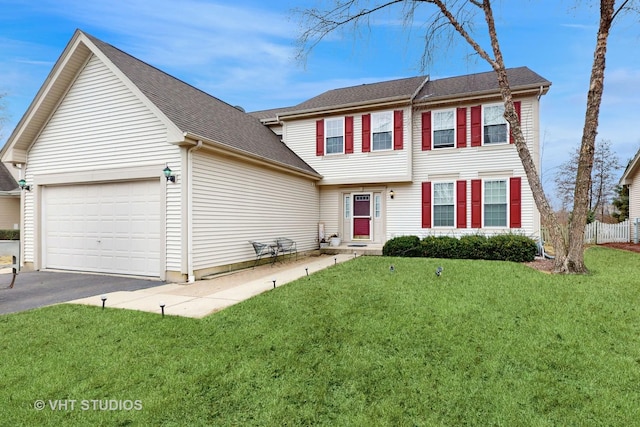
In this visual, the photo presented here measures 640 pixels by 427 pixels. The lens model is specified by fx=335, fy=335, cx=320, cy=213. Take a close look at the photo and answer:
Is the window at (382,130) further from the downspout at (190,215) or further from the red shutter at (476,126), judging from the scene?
the downspout at (190,215)

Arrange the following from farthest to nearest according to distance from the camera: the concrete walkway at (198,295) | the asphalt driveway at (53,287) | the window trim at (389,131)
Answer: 1. the window trim at (389,131)
2. the asphalt driveway at (53,287)
3. the concrete walkway at (198,295)

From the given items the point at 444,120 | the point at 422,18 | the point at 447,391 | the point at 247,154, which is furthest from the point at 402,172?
the point at 447,391

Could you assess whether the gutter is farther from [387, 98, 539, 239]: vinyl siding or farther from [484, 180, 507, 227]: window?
[484, 180, 507, 227]: window

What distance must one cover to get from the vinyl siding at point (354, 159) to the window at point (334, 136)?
252mm

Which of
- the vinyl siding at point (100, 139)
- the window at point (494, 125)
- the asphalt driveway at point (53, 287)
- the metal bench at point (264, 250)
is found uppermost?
the window at point (494, 125)

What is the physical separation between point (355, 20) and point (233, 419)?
10.4 metres

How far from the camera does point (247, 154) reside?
9.24 meters

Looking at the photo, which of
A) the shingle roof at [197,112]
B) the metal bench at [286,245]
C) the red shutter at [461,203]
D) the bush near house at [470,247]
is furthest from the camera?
the red shutter at [461,203]

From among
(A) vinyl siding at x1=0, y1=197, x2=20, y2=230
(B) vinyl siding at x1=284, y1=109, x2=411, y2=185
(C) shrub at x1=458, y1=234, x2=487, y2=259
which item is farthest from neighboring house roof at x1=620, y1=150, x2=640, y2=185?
(A) vinyl siding at x1=0, y1=197, x2=20, y2=230

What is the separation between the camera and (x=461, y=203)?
12.3 metres

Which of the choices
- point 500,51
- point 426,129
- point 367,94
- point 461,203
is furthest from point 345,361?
point 367,94

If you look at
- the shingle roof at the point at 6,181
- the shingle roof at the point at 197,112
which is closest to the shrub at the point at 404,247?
the shingle roof at the point at 197,112

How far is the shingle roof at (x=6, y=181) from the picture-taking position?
783 inches

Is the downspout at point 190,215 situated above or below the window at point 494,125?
below
